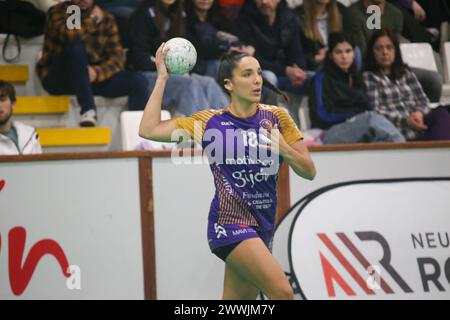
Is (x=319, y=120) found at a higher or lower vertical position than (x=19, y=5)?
lower

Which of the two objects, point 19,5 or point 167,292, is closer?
point 167,292

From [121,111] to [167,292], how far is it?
2.16 metres

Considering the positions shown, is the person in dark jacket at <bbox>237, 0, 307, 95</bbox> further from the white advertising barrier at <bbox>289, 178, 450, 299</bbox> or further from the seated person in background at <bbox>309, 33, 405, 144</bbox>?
the white advertising barrier at <bbox>289, 178, 450, 299</bbox>

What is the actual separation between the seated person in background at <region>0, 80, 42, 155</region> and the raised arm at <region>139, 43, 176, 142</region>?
1547mm

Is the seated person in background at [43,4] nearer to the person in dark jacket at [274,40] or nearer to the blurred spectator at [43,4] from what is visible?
the blurred spectator at [43,4]

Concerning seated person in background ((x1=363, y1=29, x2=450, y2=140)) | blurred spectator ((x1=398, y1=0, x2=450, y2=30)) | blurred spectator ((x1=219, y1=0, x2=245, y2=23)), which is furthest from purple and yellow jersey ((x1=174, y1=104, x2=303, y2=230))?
blurred spectator ((x1=398, y1=0, x2=450, y2=30))

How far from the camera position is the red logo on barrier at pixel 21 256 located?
17.3ft

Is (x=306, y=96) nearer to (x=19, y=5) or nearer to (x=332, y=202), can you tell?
(x=332, y=202)

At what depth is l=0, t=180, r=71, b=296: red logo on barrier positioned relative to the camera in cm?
526

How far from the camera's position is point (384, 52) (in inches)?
270

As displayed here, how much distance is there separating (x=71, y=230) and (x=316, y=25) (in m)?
3.06

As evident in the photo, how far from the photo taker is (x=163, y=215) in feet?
17.6
